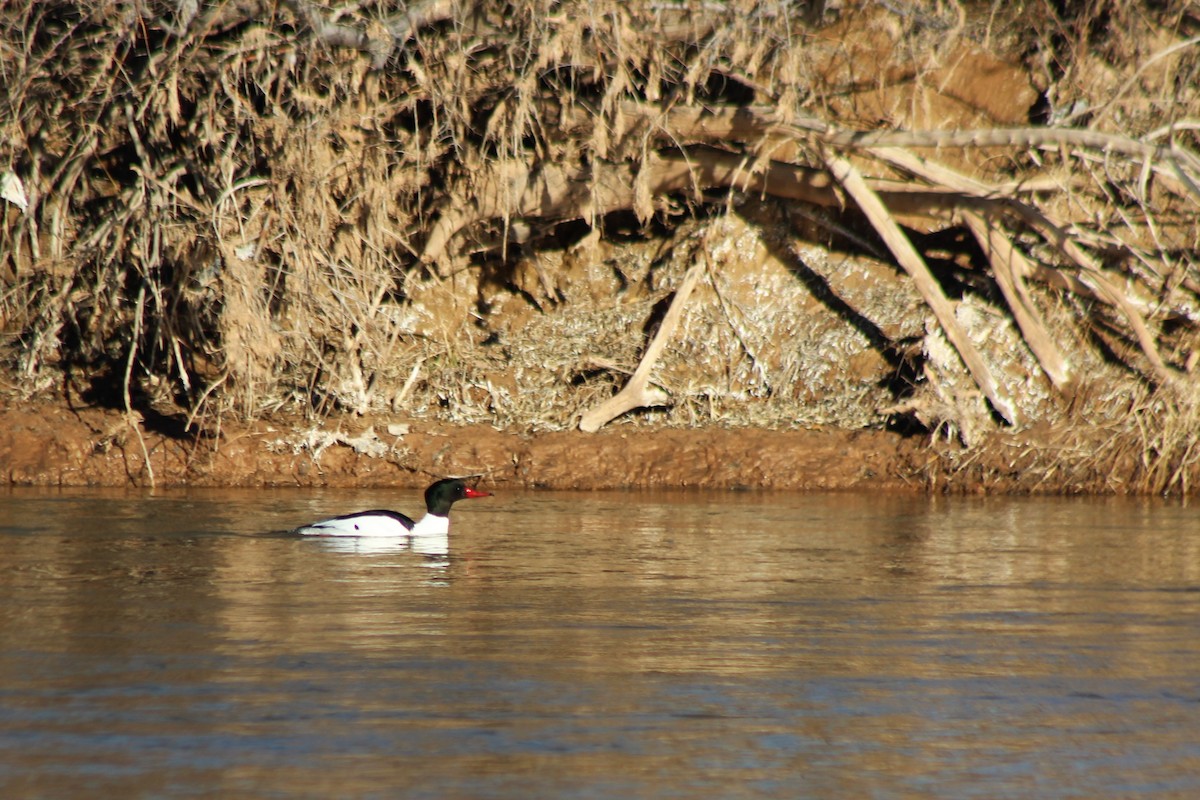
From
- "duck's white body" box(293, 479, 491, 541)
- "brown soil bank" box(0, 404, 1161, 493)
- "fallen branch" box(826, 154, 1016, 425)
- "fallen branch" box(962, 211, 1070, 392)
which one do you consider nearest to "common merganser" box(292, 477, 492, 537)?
"duck's white body" box(293, 479, 491, 541)

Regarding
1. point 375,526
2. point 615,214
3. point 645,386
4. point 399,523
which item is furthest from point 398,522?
point 615,214

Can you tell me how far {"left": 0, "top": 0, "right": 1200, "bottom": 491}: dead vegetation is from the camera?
16.0 m

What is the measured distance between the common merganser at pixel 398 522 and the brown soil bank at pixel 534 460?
338 centimetres

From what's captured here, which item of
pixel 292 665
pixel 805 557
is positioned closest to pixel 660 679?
pixel 292 665

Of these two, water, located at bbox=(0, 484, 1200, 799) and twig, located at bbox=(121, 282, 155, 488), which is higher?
twig, located at bbox=(121, 282, 155, 488)

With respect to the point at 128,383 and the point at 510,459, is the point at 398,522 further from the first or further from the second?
the point at 128,383

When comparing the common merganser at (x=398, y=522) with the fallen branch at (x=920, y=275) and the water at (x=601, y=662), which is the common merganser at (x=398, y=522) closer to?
the water at (x=601, y=662)

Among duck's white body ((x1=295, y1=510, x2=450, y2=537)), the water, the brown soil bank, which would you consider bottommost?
the water

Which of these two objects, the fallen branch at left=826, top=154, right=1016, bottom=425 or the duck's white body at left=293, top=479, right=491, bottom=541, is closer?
the duck's white body at left=293, top=479, right=491, bottom=541

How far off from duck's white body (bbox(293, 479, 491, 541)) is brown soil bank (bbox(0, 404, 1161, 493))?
11.1ft

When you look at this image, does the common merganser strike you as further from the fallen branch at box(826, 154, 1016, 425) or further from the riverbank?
the fallen branch at box(826, 154, 1016, 425)

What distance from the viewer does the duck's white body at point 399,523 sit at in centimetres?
1219

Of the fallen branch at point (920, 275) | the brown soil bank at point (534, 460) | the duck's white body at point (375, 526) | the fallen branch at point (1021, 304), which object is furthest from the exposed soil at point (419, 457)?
the duck's white body at point (375, 526)

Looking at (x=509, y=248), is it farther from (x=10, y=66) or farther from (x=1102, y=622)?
(x=1102, y=622)
